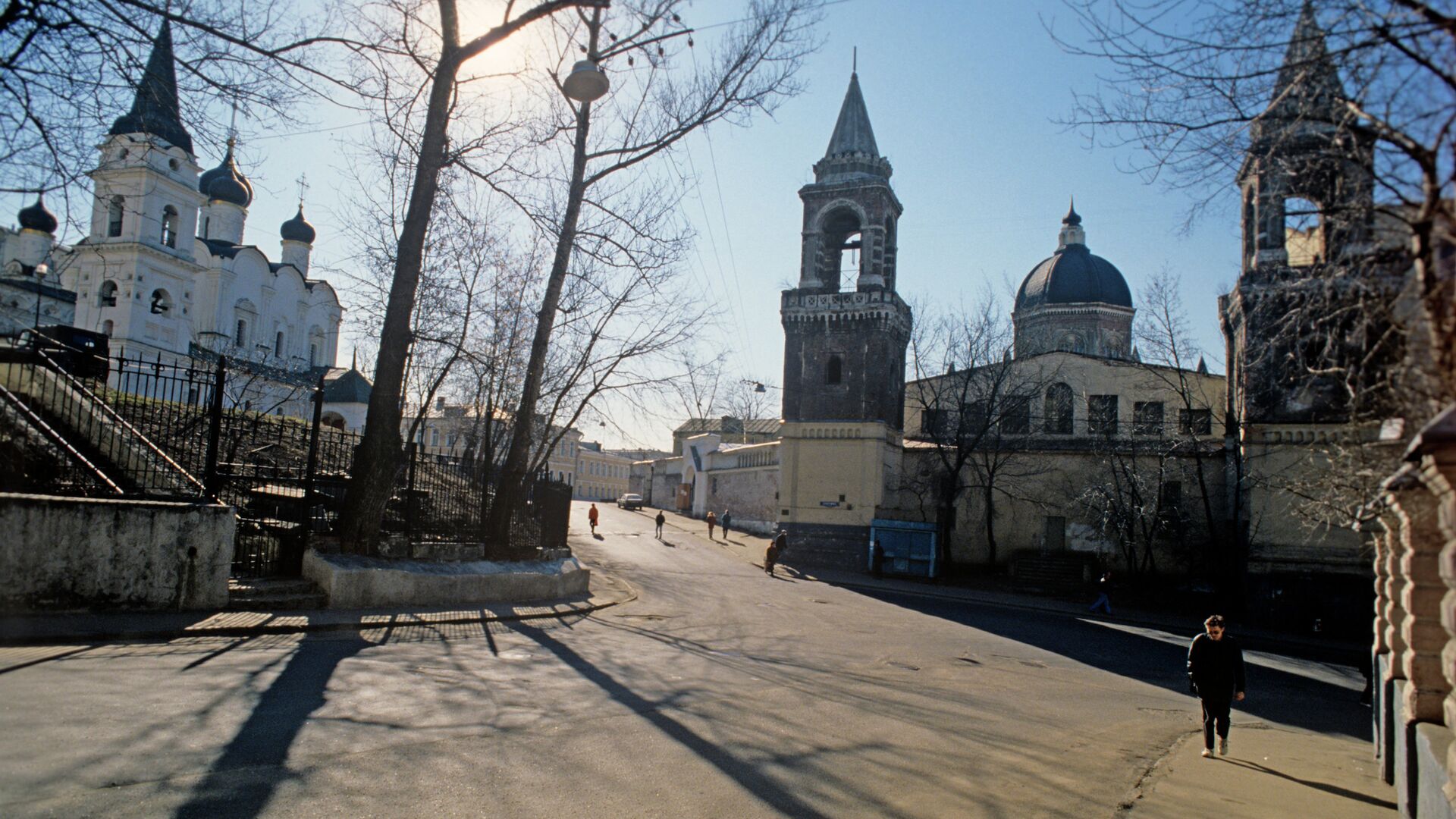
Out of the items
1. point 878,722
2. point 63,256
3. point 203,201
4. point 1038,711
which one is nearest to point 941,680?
point 1038,711

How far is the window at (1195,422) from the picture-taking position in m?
30.5

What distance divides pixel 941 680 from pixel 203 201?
5176 cm

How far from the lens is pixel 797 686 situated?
996cm

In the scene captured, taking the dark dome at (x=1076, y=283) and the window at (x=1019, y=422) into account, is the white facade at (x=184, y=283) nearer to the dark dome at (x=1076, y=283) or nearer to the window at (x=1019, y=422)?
the window at (x=1019, y=422)

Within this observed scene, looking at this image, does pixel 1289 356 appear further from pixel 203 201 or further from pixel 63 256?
pixel 203 201

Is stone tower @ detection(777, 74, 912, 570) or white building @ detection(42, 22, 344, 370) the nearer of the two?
stone tower @ detection(777, 74, 912, 570)

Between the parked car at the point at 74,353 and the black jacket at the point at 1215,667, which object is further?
the parked car at the point at 74,353

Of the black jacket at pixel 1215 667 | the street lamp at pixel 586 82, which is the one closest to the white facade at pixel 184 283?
the street lamp at pixel 586 82

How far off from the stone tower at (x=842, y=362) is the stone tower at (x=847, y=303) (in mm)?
44

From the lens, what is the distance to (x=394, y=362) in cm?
1388

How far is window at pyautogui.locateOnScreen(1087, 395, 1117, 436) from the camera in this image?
35.5 meters

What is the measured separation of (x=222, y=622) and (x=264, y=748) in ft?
16.4

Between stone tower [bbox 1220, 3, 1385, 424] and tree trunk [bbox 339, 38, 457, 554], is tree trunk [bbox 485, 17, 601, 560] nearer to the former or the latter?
tree trunk [bbox 339, 38, 457, 554]

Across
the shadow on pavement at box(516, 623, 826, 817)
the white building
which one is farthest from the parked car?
the white building
